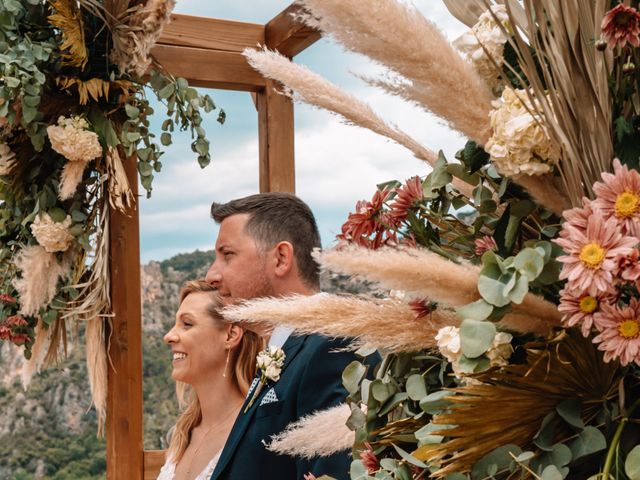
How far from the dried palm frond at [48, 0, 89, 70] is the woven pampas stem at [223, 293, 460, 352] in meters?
2.19

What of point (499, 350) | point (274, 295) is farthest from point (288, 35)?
point (499, 350)

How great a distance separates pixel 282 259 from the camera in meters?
2.28

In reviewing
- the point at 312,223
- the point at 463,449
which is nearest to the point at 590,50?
the point at 463,449

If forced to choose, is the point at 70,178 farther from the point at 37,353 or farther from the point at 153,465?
the point at 153,465

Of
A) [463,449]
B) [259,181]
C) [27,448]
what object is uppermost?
[259,181]

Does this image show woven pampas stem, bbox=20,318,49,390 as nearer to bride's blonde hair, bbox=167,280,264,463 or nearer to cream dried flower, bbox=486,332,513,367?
bride's blonde hair, bbox=167,280,264,463

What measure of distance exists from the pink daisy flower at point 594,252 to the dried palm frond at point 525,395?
0.06 m

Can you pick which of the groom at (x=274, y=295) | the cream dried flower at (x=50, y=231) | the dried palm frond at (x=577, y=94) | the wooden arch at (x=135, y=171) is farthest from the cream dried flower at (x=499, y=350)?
the cream dried flower at (x=50, y=231)

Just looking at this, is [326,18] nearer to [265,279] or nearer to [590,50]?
[590,50]

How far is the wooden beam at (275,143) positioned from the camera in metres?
3.26

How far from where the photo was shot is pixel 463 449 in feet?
2.20

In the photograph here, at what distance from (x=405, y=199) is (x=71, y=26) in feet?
6.96

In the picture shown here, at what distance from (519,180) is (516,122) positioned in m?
0.05

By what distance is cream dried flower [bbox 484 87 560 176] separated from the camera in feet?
2.18
